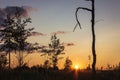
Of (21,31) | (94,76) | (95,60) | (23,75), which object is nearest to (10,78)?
(23,75)

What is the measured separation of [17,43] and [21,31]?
9.38ft

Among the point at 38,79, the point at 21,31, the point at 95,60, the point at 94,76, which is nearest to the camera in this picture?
the point at 38,79

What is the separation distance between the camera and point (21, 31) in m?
67.8

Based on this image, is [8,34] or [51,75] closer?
[51,75]

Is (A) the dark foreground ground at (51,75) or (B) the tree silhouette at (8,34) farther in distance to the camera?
(B) the tree silhouette at (8,34)

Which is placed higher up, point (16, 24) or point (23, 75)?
point (16, 24)

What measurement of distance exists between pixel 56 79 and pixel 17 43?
43.8m

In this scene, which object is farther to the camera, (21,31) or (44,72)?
(21,31)

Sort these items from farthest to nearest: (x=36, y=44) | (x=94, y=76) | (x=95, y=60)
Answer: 1. (x=36, y=44)
2. (x=95, y=60)
3. (x=94, y=76)

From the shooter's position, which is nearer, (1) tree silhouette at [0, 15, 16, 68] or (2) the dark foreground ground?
(2) the dark foreground ground

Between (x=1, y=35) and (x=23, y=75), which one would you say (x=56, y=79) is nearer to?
(x=23, y=75)

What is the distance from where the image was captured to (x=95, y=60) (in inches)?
1236

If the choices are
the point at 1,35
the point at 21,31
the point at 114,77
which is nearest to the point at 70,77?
the point at 114,77

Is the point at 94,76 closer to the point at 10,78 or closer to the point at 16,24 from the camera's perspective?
the point at 10,78
